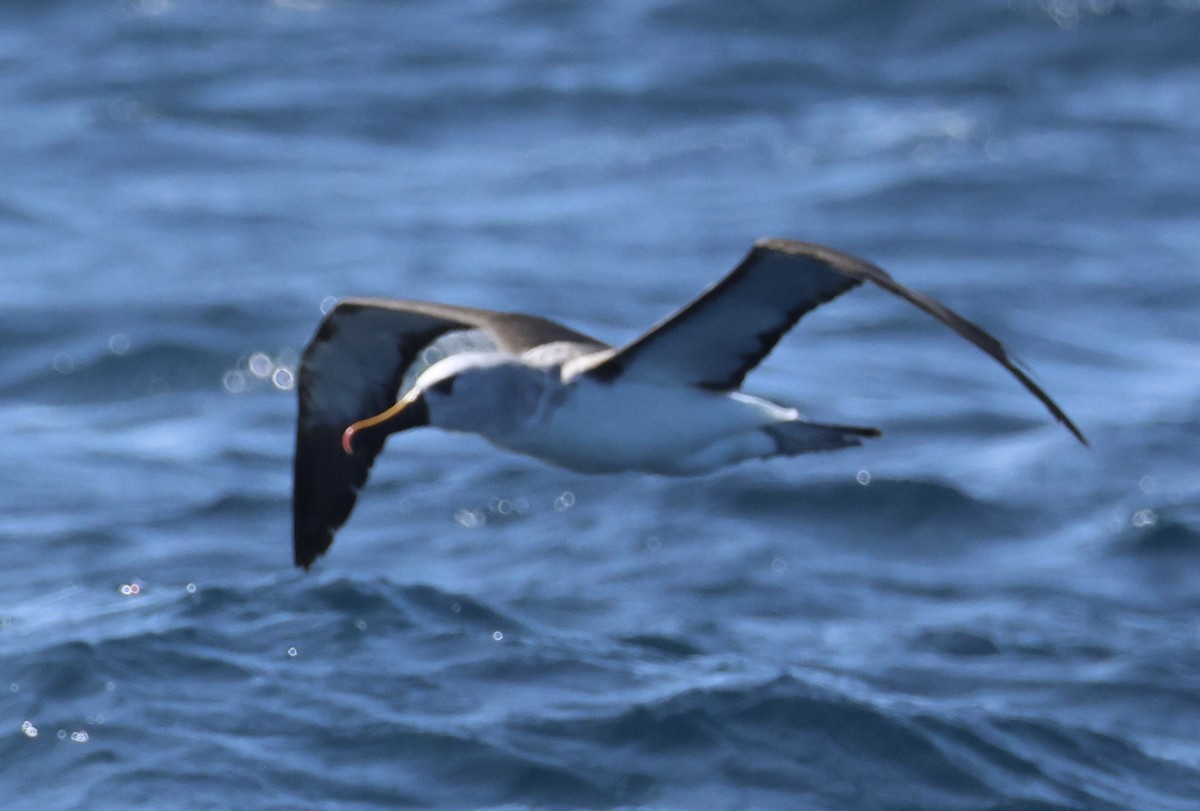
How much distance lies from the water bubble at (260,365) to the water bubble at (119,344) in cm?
111

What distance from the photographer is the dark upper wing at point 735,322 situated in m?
8.83

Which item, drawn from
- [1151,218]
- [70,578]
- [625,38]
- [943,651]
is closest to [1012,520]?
[943,651]

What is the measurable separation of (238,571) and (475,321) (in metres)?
3.79

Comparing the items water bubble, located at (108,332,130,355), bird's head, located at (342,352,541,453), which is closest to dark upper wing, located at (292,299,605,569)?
bird's head, located at (342,352,541,453)

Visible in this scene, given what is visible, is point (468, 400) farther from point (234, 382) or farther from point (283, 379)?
point (234, 382)

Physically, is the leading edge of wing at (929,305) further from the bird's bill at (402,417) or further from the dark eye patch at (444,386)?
the bird's bill at (402,417)

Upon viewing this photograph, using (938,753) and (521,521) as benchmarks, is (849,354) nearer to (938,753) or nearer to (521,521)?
(521,521)

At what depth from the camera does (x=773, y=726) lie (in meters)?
10.6

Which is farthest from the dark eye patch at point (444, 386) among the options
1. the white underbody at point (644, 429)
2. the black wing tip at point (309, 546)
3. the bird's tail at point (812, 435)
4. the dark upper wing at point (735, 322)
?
the black wing tip at point (309, 546)

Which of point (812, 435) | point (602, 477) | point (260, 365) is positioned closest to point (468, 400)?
point (812, 435)

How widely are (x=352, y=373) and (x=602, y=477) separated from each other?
4.59m

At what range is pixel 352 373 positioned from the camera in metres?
10.9

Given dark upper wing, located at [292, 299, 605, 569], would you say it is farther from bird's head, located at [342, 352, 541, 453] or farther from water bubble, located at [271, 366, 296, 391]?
water bubble, located at [271, 366, 296, 391]

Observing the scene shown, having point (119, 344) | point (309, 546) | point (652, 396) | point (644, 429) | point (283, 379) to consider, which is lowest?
point (283, 379)
